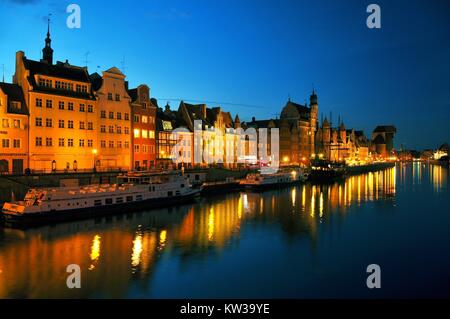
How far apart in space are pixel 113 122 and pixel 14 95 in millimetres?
17273

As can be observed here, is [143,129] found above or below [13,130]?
above

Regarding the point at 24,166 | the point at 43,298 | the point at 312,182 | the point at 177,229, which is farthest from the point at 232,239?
the point at 312,182

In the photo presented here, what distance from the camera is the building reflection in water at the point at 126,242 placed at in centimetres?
2412

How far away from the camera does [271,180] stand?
287 ft

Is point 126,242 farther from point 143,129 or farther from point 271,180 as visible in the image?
point 271,180

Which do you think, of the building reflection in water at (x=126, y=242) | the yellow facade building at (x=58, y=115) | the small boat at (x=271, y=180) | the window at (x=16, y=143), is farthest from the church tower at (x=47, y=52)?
the small boat at (x=271, y=180)

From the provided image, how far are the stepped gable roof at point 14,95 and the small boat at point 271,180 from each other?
45182 millimetres

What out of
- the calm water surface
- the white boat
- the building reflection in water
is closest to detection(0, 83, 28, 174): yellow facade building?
the white boat

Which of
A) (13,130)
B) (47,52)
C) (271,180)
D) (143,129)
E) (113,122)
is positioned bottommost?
(271,180)

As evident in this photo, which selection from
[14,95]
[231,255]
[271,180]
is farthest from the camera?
[271,180]

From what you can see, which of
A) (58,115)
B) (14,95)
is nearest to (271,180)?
(58,115)

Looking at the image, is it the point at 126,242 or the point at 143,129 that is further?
the point at 143,129

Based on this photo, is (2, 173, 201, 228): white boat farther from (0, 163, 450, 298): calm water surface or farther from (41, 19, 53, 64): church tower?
(41, 19, 53, 64): church tower

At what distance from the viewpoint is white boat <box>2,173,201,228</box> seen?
133ft
